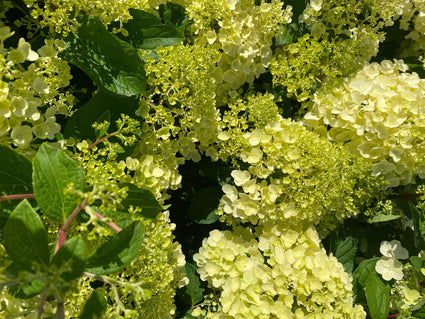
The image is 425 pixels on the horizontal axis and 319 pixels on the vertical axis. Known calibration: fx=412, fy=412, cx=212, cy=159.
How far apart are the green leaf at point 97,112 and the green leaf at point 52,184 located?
0.92 ft

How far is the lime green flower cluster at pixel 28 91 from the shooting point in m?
0.75

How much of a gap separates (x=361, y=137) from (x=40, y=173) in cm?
92

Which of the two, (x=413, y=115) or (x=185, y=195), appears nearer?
(x=413, y=115)

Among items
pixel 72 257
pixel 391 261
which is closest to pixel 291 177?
pixel 391 261

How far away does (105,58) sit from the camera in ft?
3.20

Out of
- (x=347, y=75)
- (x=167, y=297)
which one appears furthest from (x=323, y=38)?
(x=167, y=297)

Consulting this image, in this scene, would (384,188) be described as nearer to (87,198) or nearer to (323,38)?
(323,38)

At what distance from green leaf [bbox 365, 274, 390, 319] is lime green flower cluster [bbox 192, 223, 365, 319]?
0.31ft

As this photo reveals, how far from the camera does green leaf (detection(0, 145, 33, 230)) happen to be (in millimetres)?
740

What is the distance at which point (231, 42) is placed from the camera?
46.7 inches

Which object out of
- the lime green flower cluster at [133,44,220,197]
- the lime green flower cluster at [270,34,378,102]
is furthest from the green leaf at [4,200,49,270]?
the lime green flower cluster at [270,34,378,102]

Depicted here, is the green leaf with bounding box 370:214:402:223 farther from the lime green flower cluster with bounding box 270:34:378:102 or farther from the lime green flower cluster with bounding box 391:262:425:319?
the lime green flower cluster with bounding box 270:34:378:102

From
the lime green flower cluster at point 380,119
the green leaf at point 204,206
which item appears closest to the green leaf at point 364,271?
the lime green flower cluster at point 380,119

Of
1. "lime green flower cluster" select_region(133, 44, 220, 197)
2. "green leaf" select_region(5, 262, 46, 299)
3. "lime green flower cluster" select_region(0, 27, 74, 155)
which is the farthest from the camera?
"lime green flower cluster" select_region(133, 44, 220, 197)
